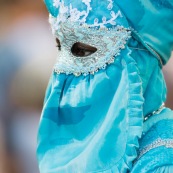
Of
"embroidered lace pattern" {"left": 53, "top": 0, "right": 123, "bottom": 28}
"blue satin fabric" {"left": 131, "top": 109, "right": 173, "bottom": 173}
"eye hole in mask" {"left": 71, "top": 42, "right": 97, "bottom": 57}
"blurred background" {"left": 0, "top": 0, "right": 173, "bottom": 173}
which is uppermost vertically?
"embroidered lace pattern" {"left": 53, "top": 0, "right": 123, "bottom": 28}

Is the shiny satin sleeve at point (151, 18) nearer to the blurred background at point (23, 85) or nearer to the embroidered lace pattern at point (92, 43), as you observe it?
the embroidered lace pattern at point (92, 43)

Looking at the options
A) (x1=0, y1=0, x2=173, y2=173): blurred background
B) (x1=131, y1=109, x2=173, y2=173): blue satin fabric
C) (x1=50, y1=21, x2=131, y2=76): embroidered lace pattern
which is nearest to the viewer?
(x1=131, y1=109, x2=173, y2=173): blue satin fabric

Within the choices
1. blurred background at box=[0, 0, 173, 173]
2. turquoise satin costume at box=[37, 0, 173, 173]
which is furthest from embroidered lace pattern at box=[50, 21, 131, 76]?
blurred background at box=[0, 0, 173, 173]

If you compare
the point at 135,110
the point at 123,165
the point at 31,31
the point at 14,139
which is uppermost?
the point at 135,110

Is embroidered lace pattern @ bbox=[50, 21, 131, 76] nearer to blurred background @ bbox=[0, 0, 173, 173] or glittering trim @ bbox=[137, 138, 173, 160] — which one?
glittering trim @ bbox=[137, 138, 173, 160]

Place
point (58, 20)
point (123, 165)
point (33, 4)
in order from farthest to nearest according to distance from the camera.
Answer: point (33, 4), point (58, 20), point (123, 165)

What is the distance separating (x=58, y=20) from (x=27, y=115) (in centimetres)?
146

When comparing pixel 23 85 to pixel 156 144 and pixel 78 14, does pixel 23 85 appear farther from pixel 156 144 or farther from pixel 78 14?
pixel 156 144

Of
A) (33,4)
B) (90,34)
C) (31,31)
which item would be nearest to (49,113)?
(90,34)

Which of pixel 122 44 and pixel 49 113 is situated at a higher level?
pixel 122 44

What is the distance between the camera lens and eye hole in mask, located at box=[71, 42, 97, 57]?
5.91ft

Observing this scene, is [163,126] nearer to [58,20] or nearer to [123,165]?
[123,165]

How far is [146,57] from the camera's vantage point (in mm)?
1770

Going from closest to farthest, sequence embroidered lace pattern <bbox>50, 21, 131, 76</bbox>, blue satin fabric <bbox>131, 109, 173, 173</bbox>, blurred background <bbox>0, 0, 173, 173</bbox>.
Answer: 1. blue satin fabric <bbox>131, 109, 173, 173</bbox>
2. embroidered lace pattern <bbox>50, 21, 131, 76</bbox>
3. blurred background <bbox>0, 0, 173, 173</bbox>
